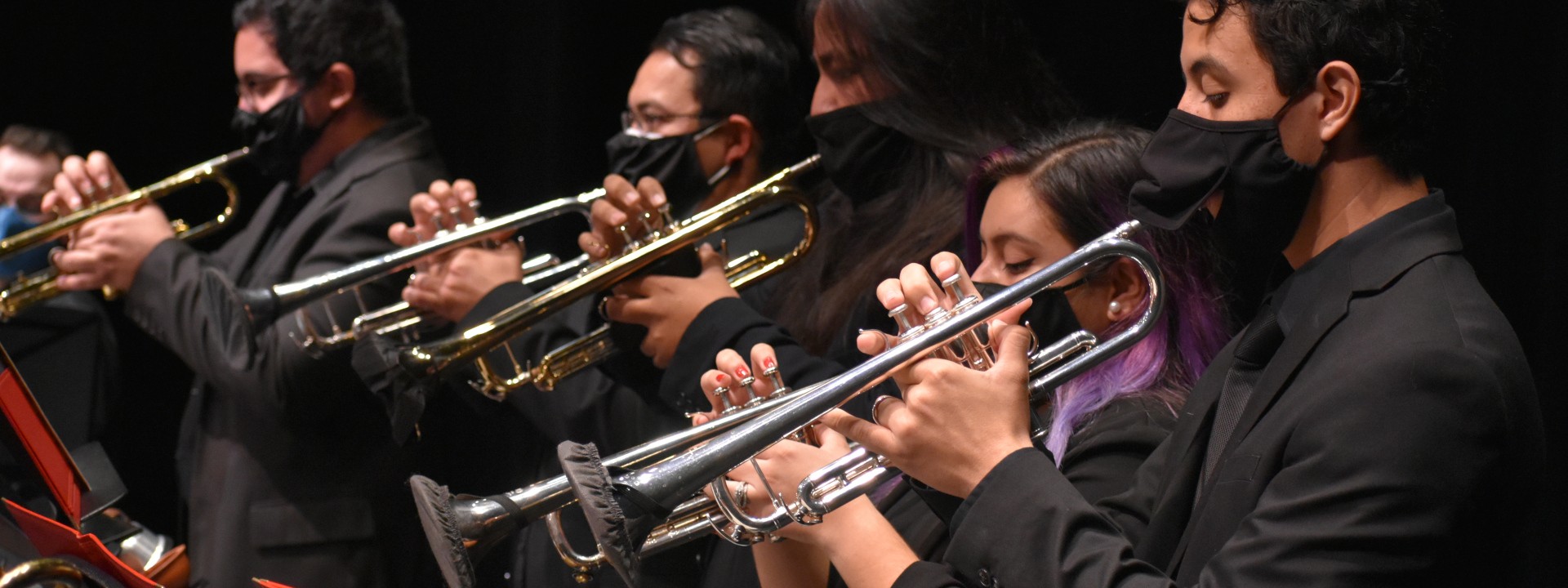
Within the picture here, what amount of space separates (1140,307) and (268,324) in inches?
75.7

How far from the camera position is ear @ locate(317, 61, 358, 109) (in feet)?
11.8

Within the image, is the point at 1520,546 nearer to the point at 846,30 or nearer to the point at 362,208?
the point at 846,30

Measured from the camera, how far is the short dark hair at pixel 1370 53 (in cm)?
156

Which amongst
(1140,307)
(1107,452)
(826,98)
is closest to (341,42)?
(826,98)

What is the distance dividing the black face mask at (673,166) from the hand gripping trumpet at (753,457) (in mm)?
1158

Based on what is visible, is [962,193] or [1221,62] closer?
[1221,62]

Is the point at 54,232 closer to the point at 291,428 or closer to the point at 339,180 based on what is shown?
the point at 339,180

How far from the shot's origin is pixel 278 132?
355 cm

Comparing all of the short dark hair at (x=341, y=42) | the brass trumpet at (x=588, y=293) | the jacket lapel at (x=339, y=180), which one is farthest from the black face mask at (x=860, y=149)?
the short dark hair at (x=341, y=42)

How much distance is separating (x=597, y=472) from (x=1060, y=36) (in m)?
1.80

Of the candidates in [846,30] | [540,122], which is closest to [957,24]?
[846,30]

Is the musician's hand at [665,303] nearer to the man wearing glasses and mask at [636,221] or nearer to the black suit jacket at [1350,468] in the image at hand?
the man wearing glasses and mask at [636,221]

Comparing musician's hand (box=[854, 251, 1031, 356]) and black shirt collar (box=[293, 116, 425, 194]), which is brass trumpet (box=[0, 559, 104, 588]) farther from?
black shirt collar (box=[293, 116, 425, 194])

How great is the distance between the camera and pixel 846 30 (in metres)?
2.69
